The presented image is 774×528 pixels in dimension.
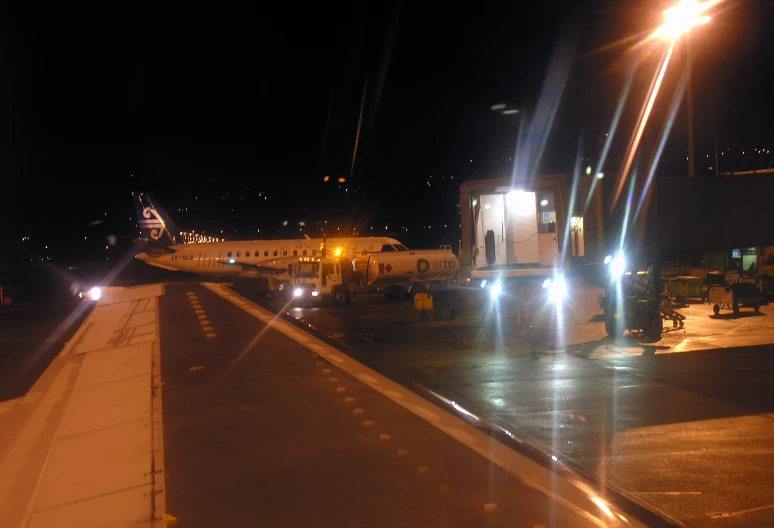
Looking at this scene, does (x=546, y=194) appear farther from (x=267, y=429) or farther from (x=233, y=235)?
(x=233, y=235)

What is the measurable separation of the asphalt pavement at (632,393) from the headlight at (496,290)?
62 centimetres

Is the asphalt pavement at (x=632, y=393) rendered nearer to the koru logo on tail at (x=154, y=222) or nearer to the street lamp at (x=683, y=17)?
the street lamp at (x=683, y=17)

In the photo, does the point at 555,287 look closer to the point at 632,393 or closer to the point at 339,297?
the point at 632,393

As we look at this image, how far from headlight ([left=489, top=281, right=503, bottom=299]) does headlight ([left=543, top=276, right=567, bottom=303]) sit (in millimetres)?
1372

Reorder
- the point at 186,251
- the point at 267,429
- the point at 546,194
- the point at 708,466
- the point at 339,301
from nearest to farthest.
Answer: the point at 267,429 < the point at 708,466 < the point at 546,194 < the point at 339,301 < the point at 186,251

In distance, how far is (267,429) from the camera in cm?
495

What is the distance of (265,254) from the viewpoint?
4906 cm

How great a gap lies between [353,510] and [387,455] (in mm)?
743

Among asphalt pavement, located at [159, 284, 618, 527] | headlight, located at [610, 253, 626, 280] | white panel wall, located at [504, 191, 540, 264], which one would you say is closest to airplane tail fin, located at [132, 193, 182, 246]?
white panel wall, located at [504, 191, 540, 264]

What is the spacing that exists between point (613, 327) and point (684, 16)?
24.6 ft

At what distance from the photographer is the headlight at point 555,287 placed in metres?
21.0

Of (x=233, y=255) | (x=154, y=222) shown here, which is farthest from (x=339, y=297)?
(x=154, y=222)

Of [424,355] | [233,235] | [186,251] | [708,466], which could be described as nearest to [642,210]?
[424,355]

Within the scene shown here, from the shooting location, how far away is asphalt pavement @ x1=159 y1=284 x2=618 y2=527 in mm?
3615
